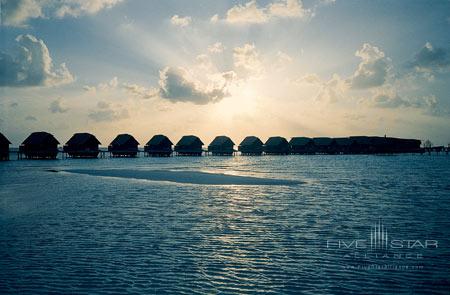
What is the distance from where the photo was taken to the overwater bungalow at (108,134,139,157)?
89.5 metres

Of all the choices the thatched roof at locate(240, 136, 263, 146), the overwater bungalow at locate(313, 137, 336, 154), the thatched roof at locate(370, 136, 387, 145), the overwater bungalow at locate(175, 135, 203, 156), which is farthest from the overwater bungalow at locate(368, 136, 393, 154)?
the overwater bungalow at locate(175, 135, 203, 156)

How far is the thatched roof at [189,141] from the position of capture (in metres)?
103

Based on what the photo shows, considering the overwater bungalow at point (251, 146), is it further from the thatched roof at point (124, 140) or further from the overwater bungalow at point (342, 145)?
the thatched roof at point (124, 140)

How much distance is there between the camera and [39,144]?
247 feet

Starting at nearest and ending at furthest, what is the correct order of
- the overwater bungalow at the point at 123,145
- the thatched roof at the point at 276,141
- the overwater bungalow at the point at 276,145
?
the overwater bungalow at the point at 123,145
the overwater bungalow at the point at 276,145
the thatched roof at the point at 276,141

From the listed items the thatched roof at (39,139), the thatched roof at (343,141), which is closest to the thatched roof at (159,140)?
the thatched roof at (39,139)

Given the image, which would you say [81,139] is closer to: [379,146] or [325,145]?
Result: [325,145]

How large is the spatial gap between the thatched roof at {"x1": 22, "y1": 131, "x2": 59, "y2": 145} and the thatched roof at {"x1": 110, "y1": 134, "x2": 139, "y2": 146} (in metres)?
16.1

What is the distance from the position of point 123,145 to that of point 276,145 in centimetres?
5015

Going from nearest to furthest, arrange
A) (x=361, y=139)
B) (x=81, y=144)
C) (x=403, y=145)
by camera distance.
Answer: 1. (x=81, y=144)
2. (x=361, y=139)
3. (x=403, y=145)

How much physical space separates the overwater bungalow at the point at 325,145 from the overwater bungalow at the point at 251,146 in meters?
20.4

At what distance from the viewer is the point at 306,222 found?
12797mm

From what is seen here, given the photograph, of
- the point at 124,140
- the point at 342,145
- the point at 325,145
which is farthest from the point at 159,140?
the point at 342,145

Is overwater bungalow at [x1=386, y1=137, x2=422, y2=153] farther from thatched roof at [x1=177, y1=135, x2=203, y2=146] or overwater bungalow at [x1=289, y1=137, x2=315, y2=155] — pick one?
thatched roof at [x1=177, y1=135, x2=203, y2=146]
